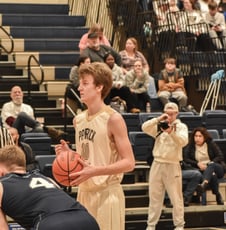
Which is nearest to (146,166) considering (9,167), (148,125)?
Answer: (148,125)

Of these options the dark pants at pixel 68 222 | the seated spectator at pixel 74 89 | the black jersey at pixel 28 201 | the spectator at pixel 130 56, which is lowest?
the dark pants at pixel 68 222

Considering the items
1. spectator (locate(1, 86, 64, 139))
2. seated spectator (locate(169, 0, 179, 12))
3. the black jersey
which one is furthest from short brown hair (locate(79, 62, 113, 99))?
seated spectator (locate(169, 0, 179, 12))

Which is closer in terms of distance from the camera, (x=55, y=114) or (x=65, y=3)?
(x=55, y=114)

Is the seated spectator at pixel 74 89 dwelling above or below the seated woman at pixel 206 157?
above

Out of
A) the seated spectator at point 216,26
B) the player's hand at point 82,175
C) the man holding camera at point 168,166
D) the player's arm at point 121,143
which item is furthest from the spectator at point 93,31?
the player's hand at point 82,175

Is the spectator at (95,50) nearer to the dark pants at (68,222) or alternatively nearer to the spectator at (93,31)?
the spectator at (93,31)

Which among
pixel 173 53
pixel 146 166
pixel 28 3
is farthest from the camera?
pixel 28 3

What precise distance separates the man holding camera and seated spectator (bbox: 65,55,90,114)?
2.25 meters

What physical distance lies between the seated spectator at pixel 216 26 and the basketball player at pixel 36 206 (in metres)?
11.5

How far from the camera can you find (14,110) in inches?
506

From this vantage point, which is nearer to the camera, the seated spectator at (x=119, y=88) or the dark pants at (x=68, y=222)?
the dark pants at (x=68, y=222)

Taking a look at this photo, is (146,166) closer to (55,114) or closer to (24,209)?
(55,114)

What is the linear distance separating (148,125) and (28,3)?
747 centimetres

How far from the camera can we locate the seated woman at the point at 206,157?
12036 millimetres
